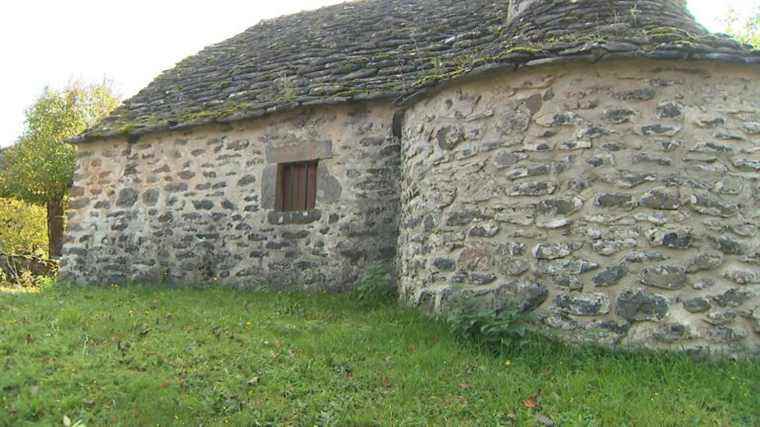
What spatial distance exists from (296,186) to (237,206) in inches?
40.1

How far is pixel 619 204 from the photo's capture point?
4602 millimetres

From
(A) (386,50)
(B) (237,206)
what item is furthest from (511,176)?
(B) (237,206)

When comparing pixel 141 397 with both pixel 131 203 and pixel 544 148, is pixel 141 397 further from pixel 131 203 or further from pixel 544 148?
pixel 131 203

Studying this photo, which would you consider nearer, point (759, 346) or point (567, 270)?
point (759, 346)

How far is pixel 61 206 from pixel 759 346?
19769 millimetres

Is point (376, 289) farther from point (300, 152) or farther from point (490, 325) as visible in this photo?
point (300, 152)

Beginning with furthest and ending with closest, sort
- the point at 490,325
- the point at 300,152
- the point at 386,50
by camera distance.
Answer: the point at 386,50
the point at 300,152
the point at 490,325

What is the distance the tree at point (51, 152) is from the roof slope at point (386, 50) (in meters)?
8.06

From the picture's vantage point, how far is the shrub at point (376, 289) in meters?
6.64

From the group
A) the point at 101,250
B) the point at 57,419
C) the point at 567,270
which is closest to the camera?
the point at 57,419

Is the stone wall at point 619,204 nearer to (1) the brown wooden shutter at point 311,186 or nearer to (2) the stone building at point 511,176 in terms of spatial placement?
(2) the stone building at point 511,176

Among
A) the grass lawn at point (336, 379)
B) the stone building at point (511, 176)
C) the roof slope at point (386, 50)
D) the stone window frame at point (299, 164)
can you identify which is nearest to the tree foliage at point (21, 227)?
the roof slope at point (386, 50)

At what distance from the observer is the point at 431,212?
19.0ft

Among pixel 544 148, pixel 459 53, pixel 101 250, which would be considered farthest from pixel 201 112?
pixel 544 148
